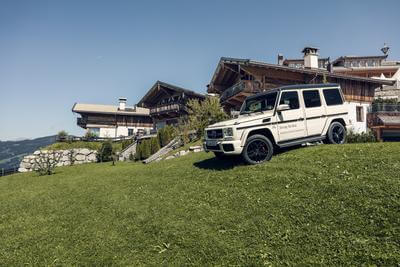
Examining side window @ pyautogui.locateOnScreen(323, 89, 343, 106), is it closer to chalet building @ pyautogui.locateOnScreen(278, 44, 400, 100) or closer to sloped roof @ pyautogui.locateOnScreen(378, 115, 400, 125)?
sloped roof @ pyautogui.locateOnScreen(378, 115, 400, 125)

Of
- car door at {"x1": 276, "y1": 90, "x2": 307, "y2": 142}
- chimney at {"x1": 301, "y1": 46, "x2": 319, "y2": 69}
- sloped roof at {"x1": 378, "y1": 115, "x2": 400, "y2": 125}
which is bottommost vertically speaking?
car door at {"x1": 276, "y1": 90, "x2": 307, "y2": 142}

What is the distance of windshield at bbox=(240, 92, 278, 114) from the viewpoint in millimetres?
9055

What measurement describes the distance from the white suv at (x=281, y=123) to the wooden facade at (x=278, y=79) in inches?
500

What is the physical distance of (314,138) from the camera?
9.31 m

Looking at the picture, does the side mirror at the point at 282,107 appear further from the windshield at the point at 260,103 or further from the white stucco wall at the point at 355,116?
the white stucco wall at the point at 355,116

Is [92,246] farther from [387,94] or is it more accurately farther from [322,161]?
[387,94]

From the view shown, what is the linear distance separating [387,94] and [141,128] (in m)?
41.1

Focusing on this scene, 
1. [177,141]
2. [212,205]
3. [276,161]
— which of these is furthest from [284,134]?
[177,141]

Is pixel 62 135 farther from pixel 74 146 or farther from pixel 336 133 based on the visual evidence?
pixel 336 133

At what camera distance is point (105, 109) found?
147ft

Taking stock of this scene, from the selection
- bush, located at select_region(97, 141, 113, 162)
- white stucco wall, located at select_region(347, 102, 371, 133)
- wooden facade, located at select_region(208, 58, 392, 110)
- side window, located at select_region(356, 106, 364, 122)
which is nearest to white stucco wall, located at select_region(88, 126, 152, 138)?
bush, located at select_region(97, 141, 113, 162)

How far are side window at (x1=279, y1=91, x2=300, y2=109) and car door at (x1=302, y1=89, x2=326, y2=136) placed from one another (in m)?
0.36

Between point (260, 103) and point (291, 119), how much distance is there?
54.5 inches

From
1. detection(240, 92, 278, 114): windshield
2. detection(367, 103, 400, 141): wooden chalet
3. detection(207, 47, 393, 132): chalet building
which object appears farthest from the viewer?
detection(367, 103, 400, 141): wooden chalet
